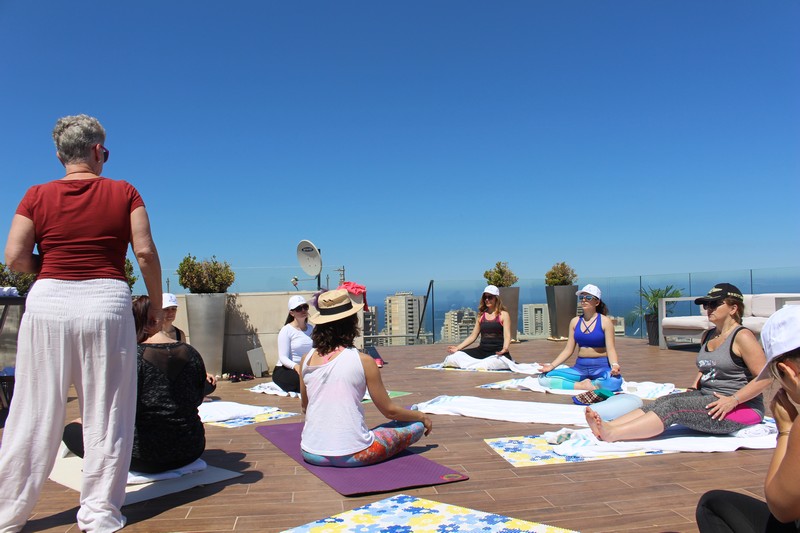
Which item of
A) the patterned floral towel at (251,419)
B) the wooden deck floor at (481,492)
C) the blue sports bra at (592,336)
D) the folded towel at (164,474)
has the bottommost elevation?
the patterned floral towel at (251,419)

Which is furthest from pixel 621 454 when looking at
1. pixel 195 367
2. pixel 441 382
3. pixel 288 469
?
pixel 441 382

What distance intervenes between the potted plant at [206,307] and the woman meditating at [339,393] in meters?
5.31

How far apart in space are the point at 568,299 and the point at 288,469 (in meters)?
11.0

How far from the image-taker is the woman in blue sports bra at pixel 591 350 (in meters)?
6.41

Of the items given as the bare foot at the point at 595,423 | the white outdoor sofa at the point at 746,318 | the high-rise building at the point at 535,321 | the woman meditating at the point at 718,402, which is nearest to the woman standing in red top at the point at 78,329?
the bare foot at the point at 595,423

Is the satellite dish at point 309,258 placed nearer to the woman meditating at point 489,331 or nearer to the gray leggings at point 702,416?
the woman meditating at point 489,331

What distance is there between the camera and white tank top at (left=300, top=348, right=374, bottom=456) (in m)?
3.69

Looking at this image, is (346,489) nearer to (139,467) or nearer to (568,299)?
(139,467)

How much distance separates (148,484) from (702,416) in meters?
3.57

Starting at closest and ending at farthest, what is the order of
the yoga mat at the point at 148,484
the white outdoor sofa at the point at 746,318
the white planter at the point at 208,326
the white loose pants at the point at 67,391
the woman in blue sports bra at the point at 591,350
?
1. the white loose pants at the point at 67,391
2. the yoga mat at the point at 148,484
3. the woman in blue sports bra at the point at 591,350
4. the white planter at the point at 208,326
5. the white outdoor sofa at the point at 746,318

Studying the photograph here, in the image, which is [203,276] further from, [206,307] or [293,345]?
[293,345]

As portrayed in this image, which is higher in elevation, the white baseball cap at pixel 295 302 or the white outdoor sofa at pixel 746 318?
the white baseball cap at pixel 295 302

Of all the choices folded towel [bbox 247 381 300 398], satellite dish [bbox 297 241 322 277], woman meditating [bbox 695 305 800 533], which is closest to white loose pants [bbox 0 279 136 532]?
woman meditating [bbox 695 305 800 533]

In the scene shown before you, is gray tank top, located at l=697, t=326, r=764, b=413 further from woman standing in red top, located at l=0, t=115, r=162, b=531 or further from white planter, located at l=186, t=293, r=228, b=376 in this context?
white planter, located at l=186, t=293, r=228, b=376
